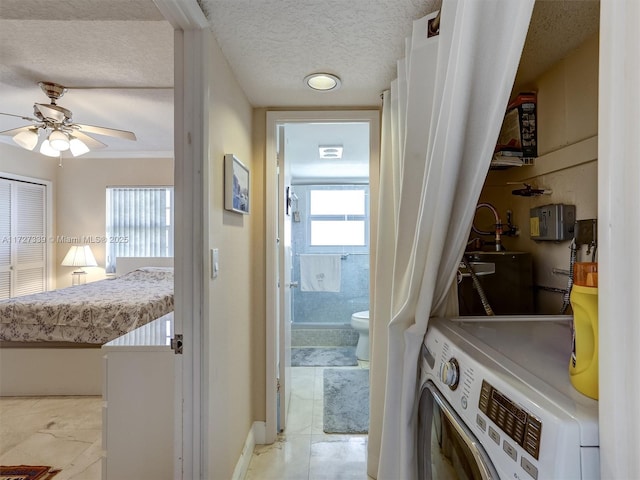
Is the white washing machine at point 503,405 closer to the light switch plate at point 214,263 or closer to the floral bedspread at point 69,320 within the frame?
the light switch plate at point 214,263

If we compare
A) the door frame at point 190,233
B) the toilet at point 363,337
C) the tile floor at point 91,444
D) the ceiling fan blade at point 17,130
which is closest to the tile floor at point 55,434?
the tile floor at point 91,444

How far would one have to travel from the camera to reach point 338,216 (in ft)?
13.9

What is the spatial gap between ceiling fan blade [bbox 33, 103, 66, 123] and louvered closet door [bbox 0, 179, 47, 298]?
7.43ft

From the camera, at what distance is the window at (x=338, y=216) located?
4.22m

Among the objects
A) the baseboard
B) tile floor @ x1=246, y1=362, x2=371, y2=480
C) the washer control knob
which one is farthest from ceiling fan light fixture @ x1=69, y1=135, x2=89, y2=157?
the washer control knob

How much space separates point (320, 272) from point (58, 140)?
2762 mm

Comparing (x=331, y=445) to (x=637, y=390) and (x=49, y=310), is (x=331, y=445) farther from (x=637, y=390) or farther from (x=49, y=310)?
(x=49, y=310)

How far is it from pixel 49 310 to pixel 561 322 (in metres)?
3.19

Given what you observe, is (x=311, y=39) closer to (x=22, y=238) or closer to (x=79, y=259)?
(x=79, y=259)

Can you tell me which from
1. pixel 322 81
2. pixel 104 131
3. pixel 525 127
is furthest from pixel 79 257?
pixel 525 127

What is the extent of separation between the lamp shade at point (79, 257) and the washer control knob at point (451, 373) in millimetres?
4690

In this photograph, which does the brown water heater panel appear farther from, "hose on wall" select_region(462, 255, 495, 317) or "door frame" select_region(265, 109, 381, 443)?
"door frame" select_region(265, 109, 381, 443)

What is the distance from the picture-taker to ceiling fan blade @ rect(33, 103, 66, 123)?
2.24 m

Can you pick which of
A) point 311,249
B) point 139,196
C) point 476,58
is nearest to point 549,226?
point 476,58
